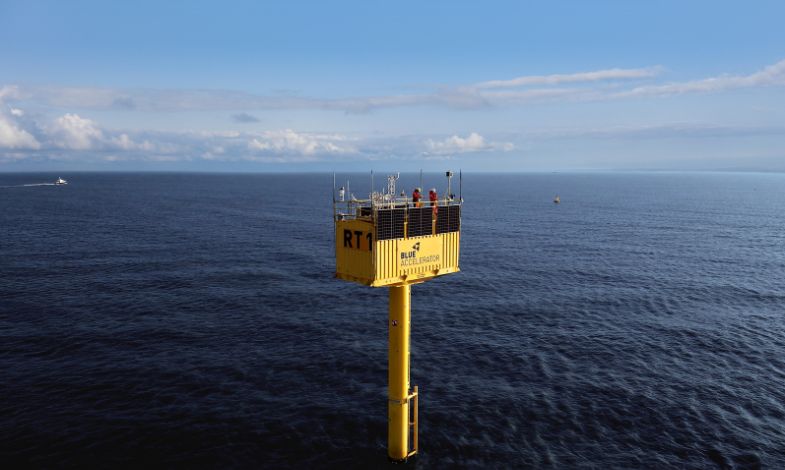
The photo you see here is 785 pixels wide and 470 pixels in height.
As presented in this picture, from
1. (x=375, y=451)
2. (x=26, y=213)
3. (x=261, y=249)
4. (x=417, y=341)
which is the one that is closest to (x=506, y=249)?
(x=261, y=249)

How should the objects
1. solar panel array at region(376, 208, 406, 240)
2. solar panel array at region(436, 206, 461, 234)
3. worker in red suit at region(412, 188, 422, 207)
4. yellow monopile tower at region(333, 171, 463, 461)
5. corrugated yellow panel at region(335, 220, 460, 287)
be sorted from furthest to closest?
solar panel array at region(436, 206, 461, 234) < worker in red suit at region(412, 188, 422, 207) < yellow monopile tower at region(333, 171, 463, 461) < corrugated yellow panel at region(335, 220, 460, 287) < solar panel array at region(376, 208, 406, 240)

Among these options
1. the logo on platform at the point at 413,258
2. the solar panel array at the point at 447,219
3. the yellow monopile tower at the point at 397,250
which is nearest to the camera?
the yellow monopile tower at the point at 397,250

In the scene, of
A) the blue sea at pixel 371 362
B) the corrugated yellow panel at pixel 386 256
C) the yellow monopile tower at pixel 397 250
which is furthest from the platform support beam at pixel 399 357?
the blue sea at pixel 371 362

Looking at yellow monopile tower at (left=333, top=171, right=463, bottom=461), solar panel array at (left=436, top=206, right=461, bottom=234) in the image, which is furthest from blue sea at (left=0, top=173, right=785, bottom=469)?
solar panel array at (left=436, top=206, right=461, bottom=234)

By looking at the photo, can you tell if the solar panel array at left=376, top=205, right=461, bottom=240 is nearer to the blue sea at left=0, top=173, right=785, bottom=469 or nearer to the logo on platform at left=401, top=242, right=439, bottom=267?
the logo on platform at left=401, top=242, right=439, bottom=267

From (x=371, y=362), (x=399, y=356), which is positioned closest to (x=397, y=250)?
(x=399, y=356)

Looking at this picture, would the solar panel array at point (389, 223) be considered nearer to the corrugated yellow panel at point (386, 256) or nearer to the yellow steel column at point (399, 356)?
the corrugated yellow panel at point (386, 256)
